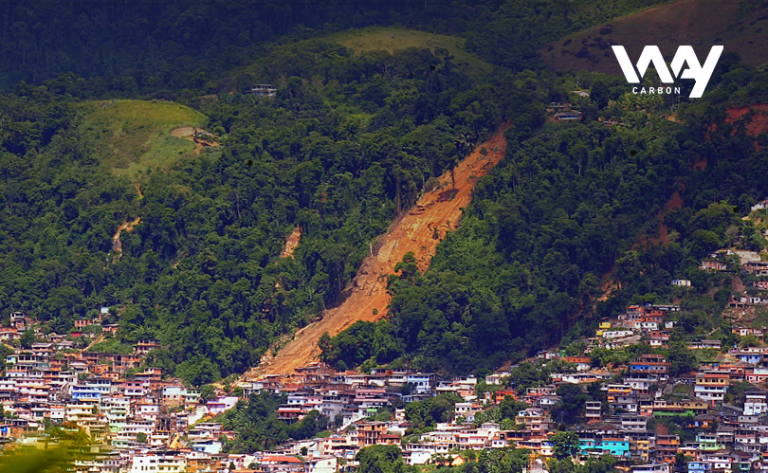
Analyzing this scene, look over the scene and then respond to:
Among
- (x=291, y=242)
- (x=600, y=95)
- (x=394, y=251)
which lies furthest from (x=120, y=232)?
(x=600, y=95)

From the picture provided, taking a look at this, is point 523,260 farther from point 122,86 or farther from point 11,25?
point 11,25

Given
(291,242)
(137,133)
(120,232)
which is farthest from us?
(137,133)

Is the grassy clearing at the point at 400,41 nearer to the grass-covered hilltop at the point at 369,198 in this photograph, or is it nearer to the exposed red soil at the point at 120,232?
the grass-covered hilltop at the point at 369,198

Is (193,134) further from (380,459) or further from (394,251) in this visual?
(380,459)

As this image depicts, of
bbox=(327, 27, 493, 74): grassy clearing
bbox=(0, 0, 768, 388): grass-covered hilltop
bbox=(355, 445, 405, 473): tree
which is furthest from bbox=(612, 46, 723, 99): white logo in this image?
bbox=(355, 445, 405, 473): tree

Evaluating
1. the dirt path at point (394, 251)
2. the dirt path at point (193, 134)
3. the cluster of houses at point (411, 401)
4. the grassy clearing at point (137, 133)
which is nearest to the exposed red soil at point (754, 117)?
the dirt path at point (394, 251)

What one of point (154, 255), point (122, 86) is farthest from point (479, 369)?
point (122, 86)
